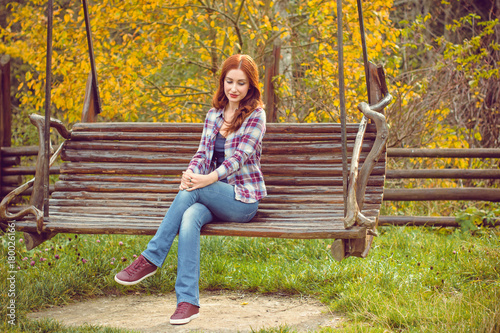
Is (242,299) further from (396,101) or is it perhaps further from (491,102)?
(491,102)

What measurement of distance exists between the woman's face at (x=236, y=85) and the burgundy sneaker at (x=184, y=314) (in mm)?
Answer: 1305

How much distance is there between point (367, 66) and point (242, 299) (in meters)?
1.81

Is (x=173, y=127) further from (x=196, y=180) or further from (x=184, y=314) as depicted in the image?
(x=184, y=314)

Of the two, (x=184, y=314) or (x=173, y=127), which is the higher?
(x=173, y=127)

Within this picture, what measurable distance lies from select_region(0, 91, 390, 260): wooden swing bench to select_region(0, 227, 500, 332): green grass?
1.56ft

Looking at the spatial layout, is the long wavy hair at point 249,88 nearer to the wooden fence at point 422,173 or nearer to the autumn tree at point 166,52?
the autumn tree at point 166,52

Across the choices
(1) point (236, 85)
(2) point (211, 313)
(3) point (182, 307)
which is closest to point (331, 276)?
(2) point (211, 313)

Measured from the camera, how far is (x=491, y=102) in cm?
710

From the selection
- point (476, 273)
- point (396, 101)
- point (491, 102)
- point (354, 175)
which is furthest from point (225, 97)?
point (491, 102)

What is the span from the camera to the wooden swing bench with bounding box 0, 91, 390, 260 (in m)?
3.08

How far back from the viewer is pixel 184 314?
9.66 ft

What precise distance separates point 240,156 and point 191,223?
0.54 m

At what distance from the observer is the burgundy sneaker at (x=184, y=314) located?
2924 millimetres

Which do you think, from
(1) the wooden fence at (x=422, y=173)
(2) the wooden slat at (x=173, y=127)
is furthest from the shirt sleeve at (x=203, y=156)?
(1) the wooden fence at (x=422, y=173)
